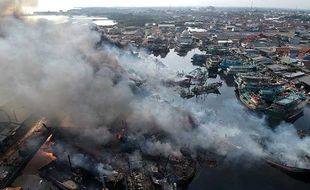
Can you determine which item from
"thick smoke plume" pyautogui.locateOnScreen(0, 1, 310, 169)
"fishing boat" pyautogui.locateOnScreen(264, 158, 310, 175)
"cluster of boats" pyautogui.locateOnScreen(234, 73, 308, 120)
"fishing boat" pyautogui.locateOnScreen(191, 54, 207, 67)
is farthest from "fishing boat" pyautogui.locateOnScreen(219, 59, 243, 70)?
"fishing boat" pyautogui.locateOnScreen(264, 158, 310, 175)

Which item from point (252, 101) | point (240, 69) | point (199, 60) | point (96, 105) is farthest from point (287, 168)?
point (199, 60)

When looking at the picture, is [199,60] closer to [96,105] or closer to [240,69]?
[240,69]

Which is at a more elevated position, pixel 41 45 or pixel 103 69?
pixel 41 45

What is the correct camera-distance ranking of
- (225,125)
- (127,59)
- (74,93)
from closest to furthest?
1. (74,93)
2. (225,125)
3. (127,59)

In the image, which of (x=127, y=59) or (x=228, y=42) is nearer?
(x=127, y=59)

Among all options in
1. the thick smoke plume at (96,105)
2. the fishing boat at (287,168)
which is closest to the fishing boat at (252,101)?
the thick smoke plume at (96,105)

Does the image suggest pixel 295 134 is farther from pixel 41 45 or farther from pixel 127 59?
pixel 127 59

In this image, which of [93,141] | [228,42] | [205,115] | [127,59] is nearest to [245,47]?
[228,42]
